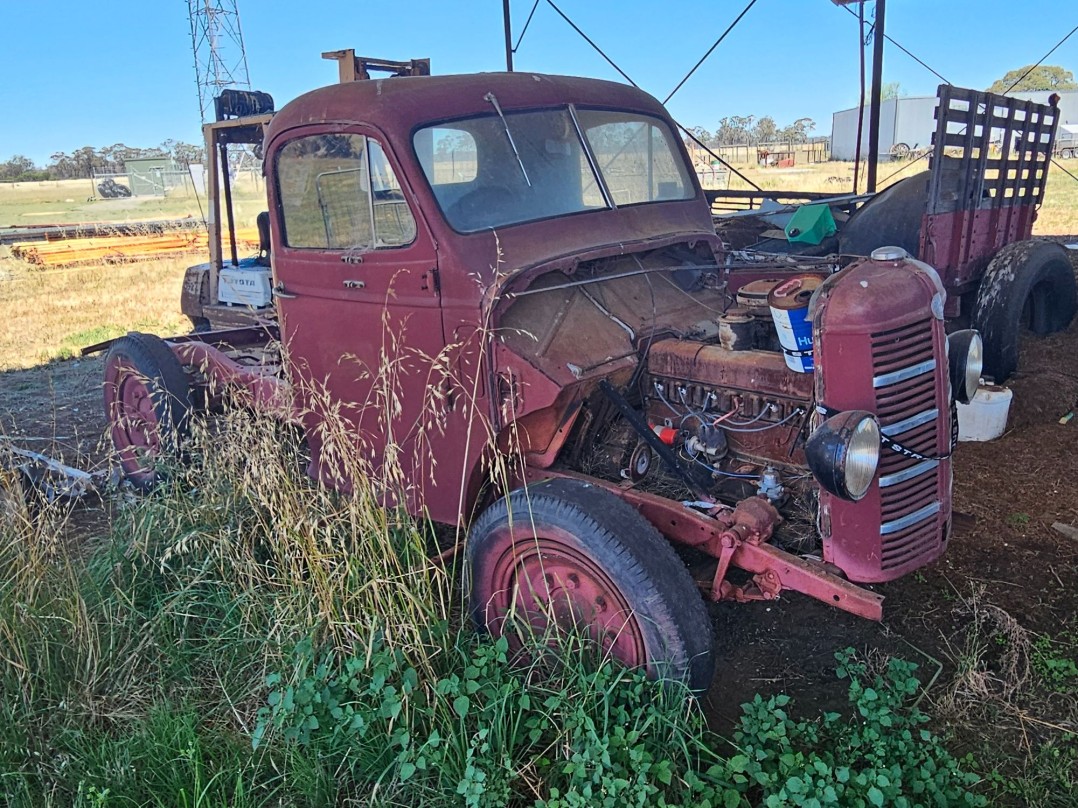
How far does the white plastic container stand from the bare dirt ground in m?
0.08

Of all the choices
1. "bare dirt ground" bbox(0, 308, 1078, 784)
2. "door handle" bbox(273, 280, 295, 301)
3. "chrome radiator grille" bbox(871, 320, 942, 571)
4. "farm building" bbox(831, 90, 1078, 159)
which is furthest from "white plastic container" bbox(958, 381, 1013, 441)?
"farm building" bbox(831, 90, 1078, 159)

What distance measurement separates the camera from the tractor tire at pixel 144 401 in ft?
13.5

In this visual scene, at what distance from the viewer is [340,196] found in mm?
3428

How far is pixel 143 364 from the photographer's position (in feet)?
14.2

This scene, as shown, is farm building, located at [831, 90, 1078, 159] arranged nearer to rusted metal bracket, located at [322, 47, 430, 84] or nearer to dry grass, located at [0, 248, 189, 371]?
dry grass, located at [0, 248, 189, 371]

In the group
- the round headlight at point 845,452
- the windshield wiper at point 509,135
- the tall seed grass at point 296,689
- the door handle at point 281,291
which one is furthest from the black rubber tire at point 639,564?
the door handle at point 281,291

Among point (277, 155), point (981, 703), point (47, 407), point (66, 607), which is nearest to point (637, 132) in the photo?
point (277, 155)

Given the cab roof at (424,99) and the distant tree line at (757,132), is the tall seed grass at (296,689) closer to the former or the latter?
the cab roof at (424,99)

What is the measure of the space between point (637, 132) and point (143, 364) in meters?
2.90

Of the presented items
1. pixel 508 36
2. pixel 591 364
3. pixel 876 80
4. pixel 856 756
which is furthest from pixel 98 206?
pixel 856 756

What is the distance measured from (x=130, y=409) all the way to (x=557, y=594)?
330cm

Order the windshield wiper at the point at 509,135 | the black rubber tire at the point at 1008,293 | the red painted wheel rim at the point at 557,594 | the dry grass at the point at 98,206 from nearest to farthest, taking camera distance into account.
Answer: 1. the red painted wheel rim at the point at 557,594
2. the windshield wiper at the point at 509,135
3. the black rubber tire at the point at 1008,293
4. the dry grass at the point at 98,206

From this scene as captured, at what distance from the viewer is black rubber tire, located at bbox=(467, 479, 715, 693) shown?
7.84 ft

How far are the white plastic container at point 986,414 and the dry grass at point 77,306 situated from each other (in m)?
8.45
